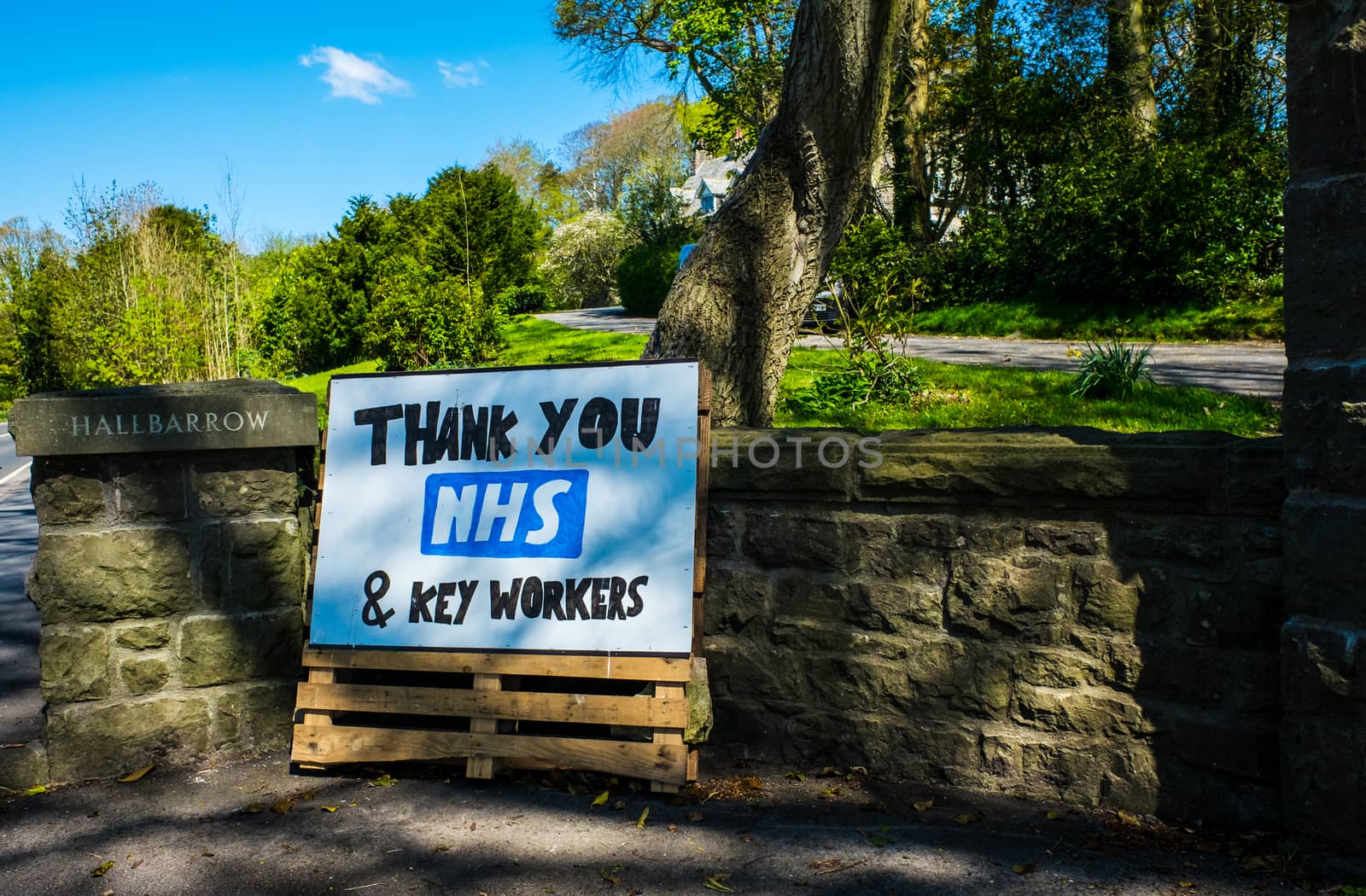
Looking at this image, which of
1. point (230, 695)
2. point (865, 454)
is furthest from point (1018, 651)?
point (230, 695)

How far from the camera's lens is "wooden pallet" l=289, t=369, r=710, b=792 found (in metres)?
3.51

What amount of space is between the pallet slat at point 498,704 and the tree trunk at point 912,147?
2082 cm

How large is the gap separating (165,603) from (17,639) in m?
2.77

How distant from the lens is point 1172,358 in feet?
42.1

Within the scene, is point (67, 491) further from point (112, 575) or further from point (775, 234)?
point (775, 234)

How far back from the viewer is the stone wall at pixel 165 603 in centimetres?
374

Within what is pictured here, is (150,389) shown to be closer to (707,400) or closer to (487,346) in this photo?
(707,400)

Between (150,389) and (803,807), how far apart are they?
9.27 feet

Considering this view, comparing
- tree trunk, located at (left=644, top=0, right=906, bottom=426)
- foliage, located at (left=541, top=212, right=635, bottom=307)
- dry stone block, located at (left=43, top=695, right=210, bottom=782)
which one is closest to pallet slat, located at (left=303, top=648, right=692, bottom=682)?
dry stone block, located at (left=43, top=695, right=210, bottom=782)

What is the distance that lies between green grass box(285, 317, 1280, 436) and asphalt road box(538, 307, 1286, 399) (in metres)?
0.74

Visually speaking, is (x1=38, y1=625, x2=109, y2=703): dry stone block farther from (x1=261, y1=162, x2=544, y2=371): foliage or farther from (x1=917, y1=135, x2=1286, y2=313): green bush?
(x1=261, y1=162, x2=544, y2=371): foliage

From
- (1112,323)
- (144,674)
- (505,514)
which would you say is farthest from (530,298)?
(505,514)

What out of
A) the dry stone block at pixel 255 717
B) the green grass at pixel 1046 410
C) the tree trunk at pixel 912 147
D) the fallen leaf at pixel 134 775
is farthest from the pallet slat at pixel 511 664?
the tree trunk at pixel 912 147

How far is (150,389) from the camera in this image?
12.5 ft
